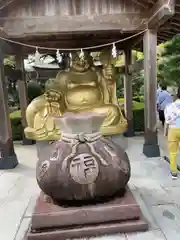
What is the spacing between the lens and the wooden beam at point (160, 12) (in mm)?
4316

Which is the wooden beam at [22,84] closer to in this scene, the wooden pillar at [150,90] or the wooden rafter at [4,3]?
the wooden rafter at [4,3]

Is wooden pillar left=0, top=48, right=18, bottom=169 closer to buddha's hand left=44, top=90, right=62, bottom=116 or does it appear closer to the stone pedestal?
buddha's hand left=44, top=90, right=62, bottom=116

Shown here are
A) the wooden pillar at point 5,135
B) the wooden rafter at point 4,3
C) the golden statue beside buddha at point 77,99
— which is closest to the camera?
the wooden rafter at point 4,3

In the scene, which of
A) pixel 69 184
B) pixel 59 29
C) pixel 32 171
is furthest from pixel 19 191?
pixel 59 29

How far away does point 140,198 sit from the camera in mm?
3529

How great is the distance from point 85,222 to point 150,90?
11.3ft

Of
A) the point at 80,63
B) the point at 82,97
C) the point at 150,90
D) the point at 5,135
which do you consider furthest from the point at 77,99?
the point at 5,135

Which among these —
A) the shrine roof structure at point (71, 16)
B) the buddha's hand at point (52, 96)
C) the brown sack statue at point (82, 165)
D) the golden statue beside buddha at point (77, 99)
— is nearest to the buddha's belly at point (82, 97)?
the golden statue beside buddha at point (77, 99)

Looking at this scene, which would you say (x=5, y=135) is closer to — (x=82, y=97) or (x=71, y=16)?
(x=82, y=97)

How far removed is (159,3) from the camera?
185 inches

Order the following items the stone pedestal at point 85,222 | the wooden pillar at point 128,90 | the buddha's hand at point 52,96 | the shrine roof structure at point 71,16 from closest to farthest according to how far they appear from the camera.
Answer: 1. the stone pedestal at point 85,222
2. the shrine roof structure at point 71,16
3. the buddha's hand at point 52,96
4. the wooden pillar at point 128,90

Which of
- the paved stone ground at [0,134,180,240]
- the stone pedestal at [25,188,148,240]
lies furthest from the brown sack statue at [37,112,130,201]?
the paved stone ground at [0,134,180,240]

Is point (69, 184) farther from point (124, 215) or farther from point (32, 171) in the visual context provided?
point (32, 171)

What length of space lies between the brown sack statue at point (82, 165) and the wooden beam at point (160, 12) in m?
2.40
